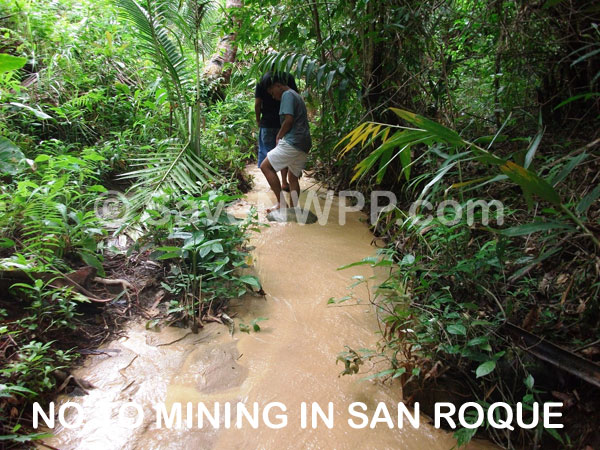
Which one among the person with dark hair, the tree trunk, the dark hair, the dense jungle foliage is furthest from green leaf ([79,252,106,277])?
the tree trunk

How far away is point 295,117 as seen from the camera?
3.63 metres

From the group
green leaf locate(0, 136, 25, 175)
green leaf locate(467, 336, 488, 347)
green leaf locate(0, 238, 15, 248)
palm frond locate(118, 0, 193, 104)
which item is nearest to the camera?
green leaf locate(467, 336, 488, 347)

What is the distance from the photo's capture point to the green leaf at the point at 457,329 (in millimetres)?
1506

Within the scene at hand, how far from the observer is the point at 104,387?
1.77 meters

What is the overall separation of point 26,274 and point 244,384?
4.36 feet

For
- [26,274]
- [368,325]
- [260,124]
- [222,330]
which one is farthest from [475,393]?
[260,124]

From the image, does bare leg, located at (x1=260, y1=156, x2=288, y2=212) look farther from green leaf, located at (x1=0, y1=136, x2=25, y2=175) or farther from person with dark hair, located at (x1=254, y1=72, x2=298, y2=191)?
green leaf, located at (x1=0, y1=136, x2=25, y2=175)

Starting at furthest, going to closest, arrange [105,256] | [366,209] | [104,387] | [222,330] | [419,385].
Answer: [366,209] → [105,256] → [222,330] → [104,387] → [419,385]

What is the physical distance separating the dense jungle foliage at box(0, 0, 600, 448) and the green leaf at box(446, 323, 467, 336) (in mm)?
19

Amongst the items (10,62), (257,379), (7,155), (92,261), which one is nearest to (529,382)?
(257,379)

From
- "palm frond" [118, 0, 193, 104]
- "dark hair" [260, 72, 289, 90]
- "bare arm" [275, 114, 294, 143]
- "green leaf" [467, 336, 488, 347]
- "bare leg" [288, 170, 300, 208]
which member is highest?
"palm frond" [118, 0, 193, 104]

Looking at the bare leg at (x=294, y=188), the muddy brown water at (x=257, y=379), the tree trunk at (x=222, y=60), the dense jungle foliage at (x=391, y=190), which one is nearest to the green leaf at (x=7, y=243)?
the dense jungle foliage at (x=391, y=190)

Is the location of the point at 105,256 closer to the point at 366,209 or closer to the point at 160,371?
the point at 160,371

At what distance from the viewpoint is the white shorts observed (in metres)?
3.65
